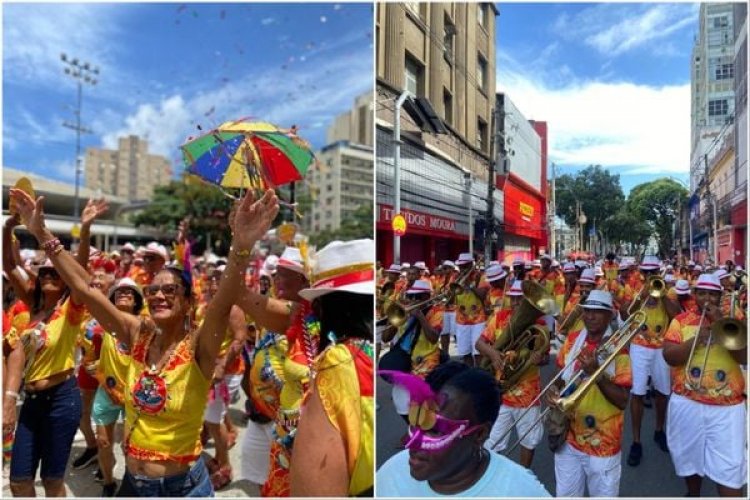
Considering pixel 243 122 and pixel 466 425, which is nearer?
pixel 466 425

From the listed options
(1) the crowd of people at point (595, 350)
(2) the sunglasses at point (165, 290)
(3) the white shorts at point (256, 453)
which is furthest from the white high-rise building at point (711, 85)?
(3) the white shorts at point (256, 453)

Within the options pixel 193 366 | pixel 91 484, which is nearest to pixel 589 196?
Answer: pixel 193 366

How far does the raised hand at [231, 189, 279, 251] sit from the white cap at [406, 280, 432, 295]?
84 cm

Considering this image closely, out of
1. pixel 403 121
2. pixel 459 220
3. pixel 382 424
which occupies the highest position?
pixel 403 121

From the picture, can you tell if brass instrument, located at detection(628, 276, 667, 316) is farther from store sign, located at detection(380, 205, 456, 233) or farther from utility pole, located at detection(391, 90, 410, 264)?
utility pole, located at detection(391, 90, 410, 264)

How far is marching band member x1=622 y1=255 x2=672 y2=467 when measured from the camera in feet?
8.58

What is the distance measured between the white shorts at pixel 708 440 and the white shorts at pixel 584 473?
31cm

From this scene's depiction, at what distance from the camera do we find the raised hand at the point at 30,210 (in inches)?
107

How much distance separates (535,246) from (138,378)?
1.76m

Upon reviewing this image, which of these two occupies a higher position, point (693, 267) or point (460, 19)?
point (460, 19)

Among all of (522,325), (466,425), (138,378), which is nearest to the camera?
(466,425)

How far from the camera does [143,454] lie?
7.82 ft

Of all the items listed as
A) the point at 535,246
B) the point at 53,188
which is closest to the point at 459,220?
the point at 535,246

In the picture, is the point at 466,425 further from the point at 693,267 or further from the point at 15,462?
the point at 15,462
